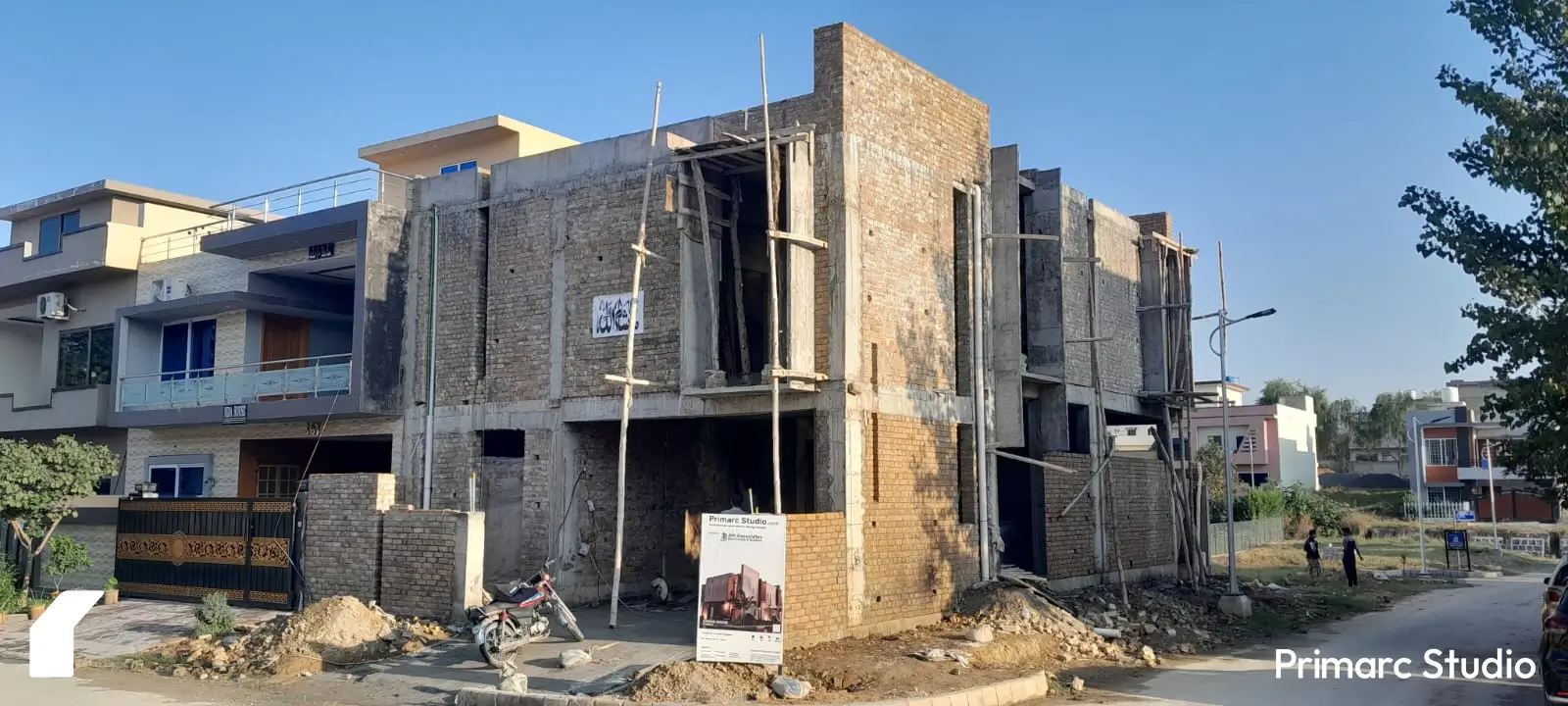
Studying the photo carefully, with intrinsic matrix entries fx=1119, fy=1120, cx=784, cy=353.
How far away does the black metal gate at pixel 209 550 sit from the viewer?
61.6ft

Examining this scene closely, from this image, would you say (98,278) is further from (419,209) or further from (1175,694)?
(1175,694)

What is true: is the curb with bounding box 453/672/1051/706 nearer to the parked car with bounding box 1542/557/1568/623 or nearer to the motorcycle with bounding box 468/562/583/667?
the motorcycle with bounding box 468/562/583/667

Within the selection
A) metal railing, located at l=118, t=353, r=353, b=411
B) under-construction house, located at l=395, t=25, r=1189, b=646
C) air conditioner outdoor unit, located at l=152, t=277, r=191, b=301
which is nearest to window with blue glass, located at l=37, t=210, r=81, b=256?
air conditioner outdoor unit, located at l=152, t=277, r=191, b=301

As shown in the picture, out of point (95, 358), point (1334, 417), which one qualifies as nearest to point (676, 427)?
point (95, 358)

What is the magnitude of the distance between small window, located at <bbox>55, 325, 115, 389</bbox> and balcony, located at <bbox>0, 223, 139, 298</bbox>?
1477 mm

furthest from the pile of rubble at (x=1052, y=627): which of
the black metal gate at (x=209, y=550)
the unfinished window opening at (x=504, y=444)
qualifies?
the black metal gate at (x=209, y=550)

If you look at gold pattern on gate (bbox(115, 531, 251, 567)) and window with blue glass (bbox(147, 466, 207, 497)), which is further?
window with blue glass (bbox(147, 466, 207, 497))

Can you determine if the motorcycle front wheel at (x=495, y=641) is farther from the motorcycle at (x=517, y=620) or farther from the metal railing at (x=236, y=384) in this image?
the metal railing at (x=236, y=384)

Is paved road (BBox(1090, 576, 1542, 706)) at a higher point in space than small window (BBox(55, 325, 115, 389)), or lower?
lower

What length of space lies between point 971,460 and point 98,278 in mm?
22416

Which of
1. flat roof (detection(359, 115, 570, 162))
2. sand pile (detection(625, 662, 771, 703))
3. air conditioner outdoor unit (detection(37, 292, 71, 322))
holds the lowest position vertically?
sand pile (detection(625, 662, 771, 703))

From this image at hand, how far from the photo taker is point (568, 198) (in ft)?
62.1

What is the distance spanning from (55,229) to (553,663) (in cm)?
2400

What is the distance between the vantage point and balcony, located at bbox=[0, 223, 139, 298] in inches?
1049
